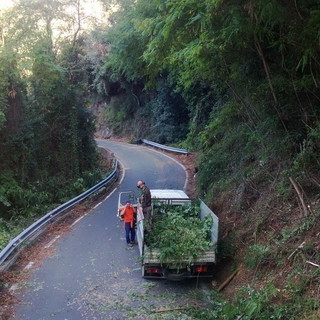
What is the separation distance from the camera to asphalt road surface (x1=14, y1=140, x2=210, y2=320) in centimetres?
830

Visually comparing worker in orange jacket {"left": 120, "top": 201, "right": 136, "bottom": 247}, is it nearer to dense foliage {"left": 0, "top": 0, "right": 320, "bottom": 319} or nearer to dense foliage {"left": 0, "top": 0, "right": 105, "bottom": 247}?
dense foliage {"left": 0, "top": 0, "right": 320, "bottom": 319}

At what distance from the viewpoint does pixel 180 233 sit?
34.2ft

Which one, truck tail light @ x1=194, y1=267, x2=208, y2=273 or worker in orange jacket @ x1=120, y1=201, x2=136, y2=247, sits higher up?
worker in orange jacket @ x1=120, y1=201, x2=136, y2=247

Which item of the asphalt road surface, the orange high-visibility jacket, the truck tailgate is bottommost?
the asphalt road surface

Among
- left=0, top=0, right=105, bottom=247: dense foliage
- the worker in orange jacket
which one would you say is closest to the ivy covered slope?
the worker in orange jacket

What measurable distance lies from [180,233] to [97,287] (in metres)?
2.48

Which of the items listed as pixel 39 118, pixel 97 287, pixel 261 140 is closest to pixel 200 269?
pixel 97 287

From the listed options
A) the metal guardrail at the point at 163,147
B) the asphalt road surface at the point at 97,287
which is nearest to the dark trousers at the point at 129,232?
the asphalt road surface at the point at 97,287

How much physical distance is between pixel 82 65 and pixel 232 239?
20.9 meters

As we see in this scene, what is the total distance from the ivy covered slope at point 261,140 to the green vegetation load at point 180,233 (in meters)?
0.88

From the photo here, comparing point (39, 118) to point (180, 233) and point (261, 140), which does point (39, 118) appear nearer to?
point (261, 140)

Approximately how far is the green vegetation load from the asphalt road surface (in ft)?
2.86

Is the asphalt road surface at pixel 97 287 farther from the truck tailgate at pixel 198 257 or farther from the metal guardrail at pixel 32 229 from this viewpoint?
the metal guardrail at pixel 32 229

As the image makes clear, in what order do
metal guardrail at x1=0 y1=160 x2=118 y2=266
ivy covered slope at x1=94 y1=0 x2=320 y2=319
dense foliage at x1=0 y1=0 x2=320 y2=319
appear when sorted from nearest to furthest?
ivy covered slope at x1=94 y1=0 x2=320 y2=319 < dense foliage at x1=0 y1=0 x2=320 y2=319 < metal guardrail at x1=0 y1=160 x2=118 y2=266
